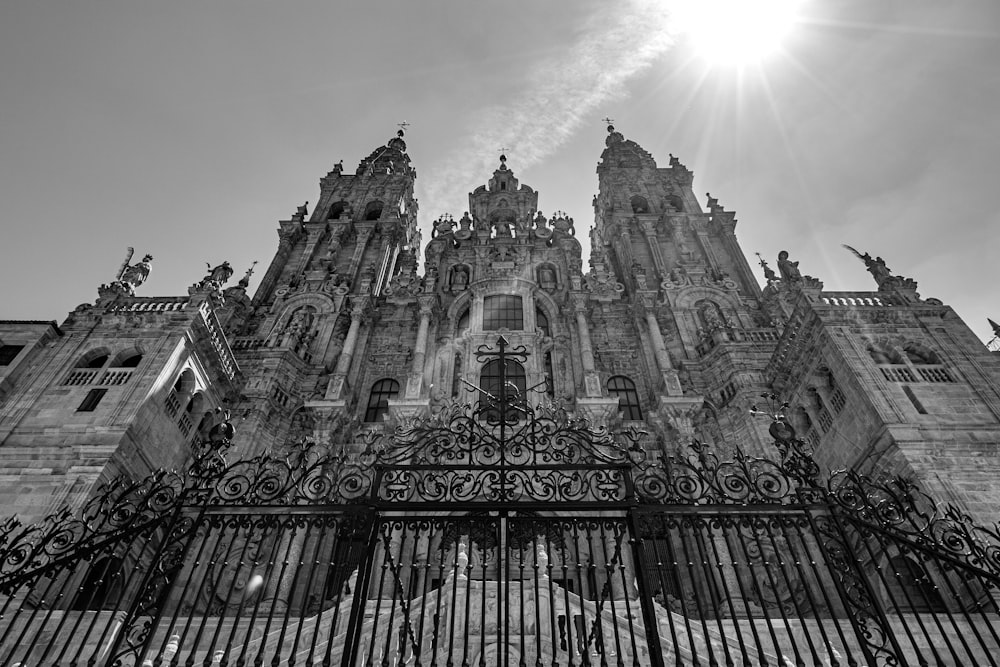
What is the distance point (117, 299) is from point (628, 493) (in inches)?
672

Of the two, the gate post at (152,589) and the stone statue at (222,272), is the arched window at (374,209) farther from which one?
the gate post at (152,589)

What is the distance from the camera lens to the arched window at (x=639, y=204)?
115 feet

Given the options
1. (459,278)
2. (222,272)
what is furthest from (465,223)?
(222,272)

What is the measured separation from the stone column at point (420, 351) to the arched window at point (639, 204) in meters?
16.5

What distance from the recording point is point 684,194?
1374 inches

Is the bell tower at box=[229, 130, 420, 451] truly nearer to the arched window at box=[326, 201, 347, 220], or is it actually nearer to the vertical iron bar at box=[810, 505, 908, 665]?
the arched window at box=[326, 201, 347, 220]

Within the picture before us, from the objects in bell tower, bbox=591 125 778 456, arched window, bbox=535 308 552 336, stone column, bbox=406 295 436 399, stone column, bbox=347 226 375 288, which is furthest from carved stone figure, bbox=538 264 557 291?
stone column, bbox=347 226 375 288

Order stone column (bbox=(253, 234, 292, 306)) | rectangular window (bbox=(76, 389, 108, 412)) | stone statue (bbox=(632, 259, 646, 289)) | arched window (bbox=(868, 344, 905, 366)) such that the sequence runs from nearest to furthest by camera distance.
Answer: rectangular window (bbox=(76, 389, 108, 412)), arched window (bbox=(868, 344, 905, 366)), stone statue (bbox=(632, 259, 646, 289)), stone column (bbox=(253, 234, 292, 306))

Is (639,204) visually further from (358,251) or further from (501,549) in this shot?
(501,549)

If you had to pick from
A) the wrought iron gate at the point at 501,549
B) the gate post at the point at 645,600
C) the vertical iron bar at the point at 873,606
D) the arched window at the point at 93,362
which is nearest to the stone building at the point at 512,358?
the arched window at the point at 93,362

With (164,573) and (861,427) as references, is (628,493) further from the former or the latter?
(861,427)

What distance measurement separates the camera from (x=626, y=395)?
22359mm

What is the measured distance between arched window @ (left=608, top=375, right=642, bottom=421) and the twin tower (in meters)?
0.08

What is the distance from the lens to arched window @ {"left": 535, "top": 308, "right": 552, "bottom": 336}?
980 inches
